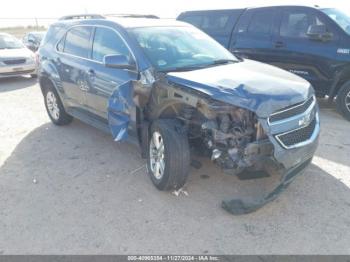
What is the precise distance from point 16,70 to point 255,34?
7.53 metres

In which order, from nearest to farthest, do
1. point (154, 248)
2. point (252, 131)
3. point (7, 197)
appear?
point (154, 248) < point (252, 131) < point (7, 197)

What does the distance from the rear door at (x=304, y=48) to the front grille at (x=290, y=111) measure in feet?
10.6

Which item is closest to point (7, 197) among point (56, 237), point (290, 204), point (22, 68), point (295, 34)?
point (56, 237)

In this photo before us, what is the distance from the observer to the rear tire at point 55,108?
620 centimetres

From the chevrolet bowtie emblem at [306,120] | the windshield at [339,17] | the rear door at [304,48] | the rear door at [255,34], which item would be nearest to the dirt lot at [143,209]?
the chevrolet bowtie emblem at [306,120]

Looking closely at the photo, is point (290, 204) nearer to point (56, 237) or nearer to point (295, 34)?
point (56, 237)

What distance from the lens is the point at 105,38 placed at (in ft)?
15.6

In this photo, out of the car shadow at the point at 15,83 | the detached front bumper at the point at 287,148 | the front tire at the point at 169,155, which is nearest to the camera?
the detached front bumper at the point at 287,148

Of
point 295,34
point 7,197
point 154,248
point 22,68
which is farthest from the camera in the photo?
point 22,68

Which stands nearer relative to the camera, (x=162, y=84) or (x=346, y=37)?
(x=162, y=84)

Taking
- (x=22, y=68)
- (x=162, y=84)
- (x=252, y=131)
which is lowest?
(x=22, y=68)

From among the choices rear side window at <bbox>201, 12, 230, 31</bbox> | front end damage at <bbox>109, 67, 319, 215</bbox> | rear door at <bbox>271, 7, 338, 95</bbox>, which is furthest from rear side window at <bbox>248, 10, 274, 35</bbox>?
front end damage at <bbox>109, 67, 319, 215</bbox>

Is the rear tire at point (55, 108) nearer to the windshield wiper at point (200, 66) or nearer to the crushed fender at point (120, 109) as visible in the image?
the crushed fender at point (120, 109)

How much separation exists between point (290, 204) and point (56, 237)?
228 centimetres
